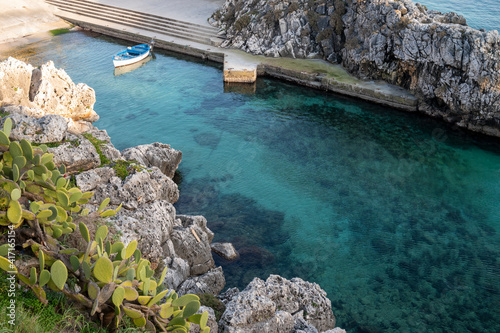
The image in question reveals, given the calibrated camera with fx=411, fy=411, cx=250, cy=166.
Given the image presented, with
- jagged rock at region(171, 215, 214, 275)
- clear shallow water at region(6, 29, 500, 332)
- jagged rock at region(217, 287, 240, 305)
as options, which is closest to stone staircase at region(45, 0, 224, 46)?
clear shallow water at region(6, 29, 500, 332)

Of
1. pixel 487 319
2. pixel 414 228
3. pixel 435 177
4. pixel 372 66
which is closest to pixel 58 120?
pixel 414 228

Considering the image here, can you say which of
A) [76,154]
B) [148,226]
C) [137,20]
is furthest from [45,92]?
[137,20]

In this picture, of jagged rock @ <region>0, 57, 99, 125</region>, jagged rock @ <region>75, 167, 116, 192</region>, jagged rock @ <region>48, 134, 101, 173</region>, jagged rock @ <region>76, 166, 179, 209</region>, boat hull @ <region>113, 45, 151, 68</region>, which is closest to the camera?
jagged rock @ <region>75, 167, 116, 192</region>

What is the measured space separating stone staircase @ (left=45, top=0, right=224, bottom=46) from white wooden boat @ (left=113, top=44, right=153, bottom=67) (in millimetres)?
4695

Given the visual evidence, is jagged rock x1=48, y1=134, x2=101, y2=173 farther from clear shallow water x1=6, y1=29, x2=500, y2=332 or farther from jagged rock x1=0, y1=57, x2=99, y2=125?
clear shallow water x1=6, y1=29, x2=500, y2=332

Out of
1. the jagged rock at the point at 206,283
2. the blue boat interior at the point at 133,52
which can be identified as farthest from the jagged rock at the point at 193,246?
the blue boat interior at the point at 133,52

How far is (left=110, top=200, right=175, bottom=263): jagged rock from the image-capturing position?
14781 mm

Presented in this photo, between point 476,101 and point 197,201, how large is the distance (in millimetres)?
21403

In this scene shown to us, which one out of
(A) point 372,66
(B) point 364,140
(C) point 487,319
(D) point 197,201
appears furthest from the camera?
(A) point 372,66

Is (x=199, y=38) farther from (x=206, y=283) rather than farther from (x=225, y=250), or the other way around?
(x=206, y=283)

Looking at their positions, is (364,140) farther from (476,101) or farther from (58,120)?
(58,120)

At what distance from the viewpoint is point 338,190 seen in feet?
79.9

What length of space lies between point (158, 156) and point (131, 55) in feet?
66.8

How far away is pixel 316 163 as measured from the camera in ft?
87.9
